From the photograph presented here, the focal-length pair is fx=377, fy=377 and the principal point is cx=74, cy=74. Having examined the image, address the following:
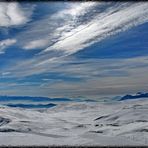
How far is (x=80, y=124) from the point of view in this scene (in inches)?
231

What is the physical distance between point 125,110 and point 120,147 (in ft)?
2.35

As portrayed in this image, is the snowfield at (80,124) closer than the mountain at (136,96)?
Yes

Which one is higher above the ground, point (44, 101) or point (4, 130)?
point (44, 101)

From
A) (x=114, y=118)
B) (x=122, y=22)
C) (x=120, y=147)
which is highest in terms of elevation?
(x=122, y=22)

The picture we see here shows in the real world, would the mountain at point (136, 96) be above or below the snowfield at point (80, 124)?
above

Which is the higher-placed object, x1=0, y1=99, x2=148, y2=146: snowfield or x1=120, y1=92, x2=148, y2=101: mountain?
x1=120, y1=92, x2=148, y2=101: mountain

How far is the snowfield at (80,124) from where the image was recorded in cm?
571

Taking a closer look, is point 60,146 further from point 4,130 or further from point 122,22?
point 122,22

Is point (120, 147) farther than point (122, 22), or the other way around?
point (122, 22)

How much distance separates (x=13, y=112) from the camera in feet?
19.6

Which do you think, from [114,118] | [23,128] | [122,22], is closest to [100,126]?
[114,118]

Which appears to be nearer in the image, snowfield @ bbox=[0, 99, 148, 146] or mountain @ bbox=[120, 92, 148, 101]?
snowfield @ bbox=[0, 99, 148, 146]

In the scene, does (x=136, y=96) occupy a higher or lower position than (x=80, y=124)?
higher

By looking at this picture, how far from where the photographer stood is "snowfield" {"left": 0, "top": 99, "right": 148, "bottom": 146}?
571cm
